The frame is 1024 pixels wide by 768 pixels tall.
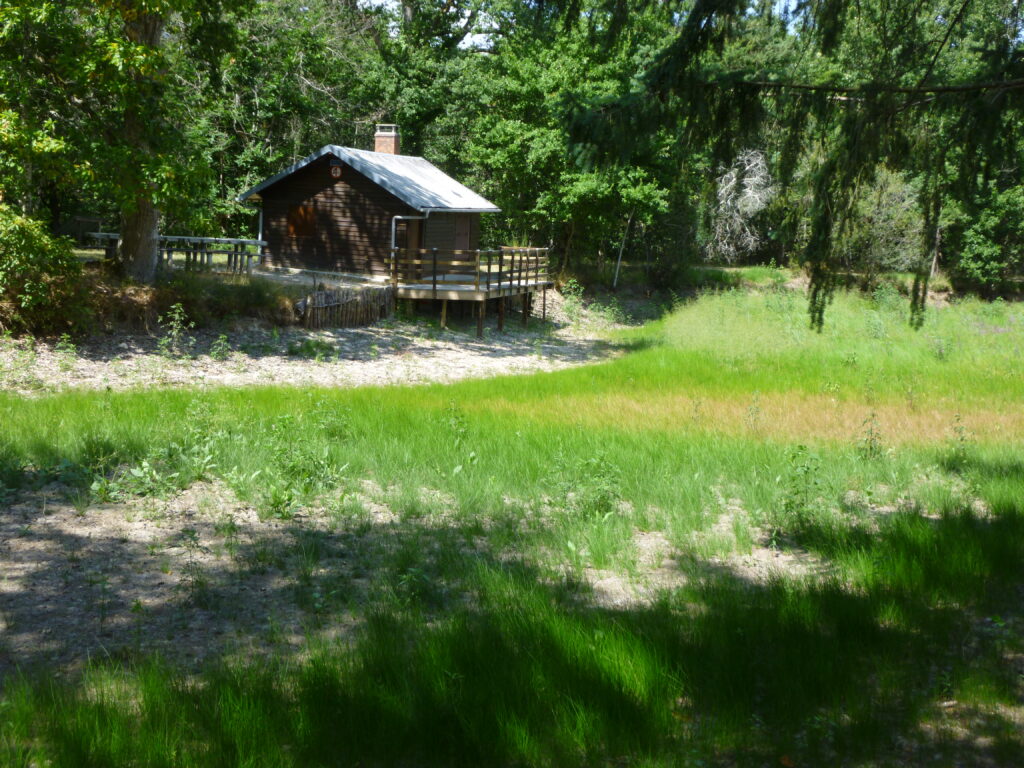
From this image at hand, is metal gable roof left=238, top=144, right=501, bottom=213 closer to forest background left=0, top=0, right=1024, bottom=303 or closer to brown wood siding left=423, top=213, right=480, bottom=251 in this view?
brown wood siding left=423, top=213, right=480, bottom=251

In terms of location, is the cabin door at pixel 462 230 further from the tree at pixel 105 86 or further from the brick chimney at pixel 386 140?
the tree at pixel 105 86

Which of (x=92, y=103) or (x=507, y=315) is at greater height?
(x=92, y=103)

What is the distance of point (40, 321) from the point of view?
18.5 m

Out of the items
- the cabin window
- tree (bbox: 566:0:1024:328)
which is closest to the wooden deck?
the cabin window

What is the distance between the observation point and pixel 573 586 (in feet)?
22.8

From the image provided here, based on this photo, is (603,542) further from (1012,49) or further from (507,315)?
(507,315)

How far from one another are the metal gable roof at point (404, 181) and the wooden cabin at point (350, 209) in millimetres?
34

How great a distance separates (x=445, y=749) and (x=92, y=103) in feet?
64.8

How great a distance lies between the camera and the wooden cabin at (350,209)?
3303 cm

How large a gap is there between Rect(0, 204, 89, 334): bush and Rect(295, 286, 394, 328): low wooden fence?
6866 millimetres

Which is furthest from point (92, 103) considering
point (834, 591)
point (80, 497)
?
point (834, 591)

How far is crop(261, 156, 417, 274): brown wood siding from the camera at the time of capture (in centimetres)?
3372

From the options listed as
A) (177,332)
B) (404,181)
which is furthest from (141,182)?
(404,181)

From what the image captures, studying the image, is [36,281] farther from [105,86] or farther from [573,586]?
[573,586]
